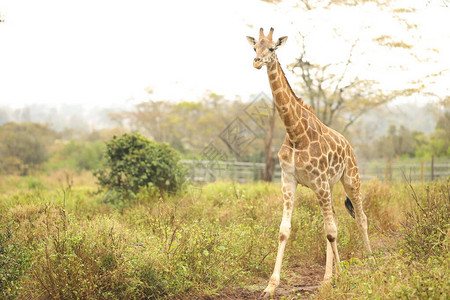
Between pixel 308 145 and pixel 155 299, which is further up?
pixel 308 145

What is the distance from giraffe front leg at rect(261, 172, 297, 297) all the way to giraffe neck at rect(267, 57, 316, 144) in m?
0.54

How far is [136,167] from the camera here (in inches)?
369

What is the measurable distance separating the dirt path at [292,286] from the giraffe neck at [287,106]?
73.1 inches

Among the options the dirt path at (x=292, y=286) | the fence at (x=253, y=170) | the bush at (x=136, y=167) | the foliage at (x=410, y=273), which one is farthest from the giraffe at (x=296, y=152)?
the fence at (x=253, y=170)

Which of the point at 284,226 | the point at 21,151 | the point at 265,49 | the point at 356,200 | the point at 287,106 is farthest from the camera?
the point at 21,151

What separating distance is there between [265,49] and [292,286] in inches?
119

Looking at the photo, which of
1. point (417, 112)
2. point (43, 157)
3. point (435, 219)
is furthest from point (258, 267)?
point (417, 112)

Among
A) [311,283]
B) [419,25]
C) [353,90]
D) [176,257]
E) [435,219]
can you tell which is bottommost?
[311,283]

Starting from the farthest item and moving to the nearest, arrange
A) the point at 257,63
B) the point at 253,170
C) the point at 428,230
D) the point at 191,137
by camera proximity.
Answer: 1. the point at 191,137
2. the point at 253,170
3. the point at 428,230
4. the point at 257,63

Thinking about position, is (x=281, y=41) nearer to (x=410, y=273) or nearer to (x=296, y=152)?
(x=296, y=152)

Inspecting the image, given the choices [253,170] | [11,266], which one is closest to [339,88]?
[253,170]

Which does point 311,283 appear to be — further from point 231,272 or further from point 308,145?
point 308,145

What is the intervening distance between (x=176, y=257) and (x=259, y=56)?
252 centimetres

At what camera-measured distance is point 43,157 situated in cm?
2505
